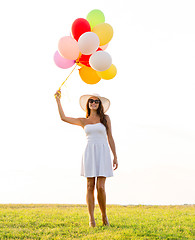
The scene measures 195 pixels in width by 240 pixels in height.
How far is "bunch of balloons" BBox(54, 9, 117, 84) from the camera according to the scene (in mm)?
6703

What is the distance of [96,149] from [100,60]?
1784 millimetres

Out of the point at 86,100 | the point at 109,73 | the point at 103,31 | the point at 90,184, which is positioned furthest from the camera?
the point at 86,100

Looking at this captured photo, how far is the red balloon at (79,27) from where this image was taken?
7012 mm

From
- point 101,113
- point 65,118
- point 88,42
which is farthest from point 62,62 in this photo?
point 101,113

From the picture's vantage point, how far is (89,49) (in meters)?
6.74

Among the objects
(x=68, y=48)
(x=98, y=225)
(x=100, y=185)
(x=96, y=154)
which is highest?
(x=68, y=48)

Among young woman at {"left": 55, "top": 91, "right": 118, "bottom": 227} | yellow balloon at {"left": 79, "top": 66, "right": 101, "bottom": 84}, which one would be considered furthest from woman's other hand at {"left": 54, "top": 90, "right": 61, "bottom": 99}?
yellow balloon at {"left": 79, "top": 66, "right": 101, "bottom": 84}

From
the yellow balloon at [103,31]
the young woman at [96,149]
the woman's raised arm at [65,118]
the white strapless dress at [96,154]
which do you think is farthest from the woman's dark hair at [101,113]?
the yellow balloon at [103,31]

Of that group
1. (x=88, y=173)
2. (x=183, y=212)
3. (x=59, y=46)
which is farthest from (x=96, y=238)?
(x=183, y=212)

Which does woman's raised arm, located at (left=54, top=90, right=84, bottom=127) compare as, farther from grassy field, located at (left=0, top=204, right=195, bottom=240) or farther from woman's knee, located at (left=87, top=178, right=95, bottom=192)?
grassy field, located at (left=0, top=204, right=195, bottom=240)

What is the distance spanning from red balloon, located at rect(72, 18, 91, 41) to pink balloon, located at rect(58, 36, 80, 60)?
0.60ft

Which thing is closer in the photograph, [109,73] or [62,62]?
[109,73]

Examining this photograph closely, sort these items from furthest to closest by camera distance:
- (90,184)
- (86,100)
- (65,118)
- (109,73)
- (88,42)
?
(86,100), (109,73), (65,118), (90,184), (88,42)

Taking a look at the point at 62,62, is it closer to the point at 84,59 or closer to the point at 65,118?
the point at 84,59
